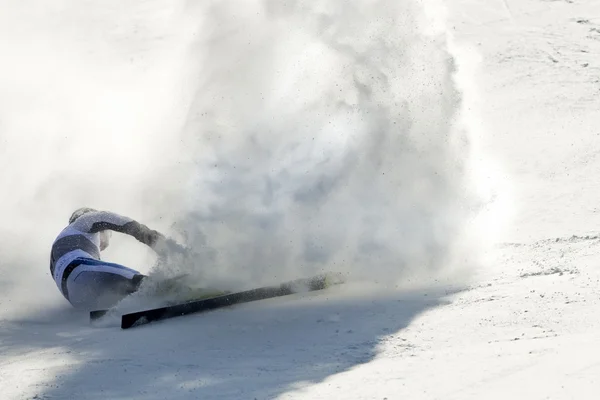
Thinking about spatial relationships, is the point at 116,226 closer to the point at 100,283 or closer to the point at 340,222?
the point at 100,283

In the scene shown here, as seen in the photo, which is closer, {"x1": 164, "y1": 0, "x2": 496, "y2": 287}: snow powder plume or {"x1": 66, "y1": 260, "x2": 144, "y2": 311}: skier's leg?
{"x1": 164, "y1": 0, "x2": 496, "y2": 287}: snow powder plume

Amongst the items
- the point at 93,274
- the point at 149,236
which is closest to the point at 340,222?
the point at 149,236

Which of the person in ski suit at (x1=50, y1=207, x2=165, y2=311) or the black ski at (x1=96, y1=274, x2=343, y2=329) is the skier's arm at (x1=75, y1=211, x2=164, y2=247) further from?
the black ski at (x1=96, y1=274, x2=343, y2=329)

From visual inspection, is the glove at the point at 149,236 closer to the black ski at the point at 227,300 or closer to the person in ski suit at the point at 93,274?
the person in ski suit at the point at 93,274

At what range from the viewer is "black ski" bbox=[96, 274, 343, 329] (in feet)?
24.6

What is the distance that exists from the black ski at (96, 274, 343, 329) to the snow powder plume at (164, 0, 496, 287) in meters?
0.16

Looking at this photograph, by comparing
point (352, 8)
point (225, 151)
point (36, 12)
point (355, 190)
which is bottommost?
point (355, 190)

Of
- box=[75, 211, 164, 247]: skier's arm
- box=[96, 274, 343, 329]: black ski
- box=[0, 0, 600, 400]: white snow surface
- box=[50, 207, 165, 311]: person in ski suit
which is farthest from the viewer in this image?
box=[75, 211, 164, 247]: skier's arm

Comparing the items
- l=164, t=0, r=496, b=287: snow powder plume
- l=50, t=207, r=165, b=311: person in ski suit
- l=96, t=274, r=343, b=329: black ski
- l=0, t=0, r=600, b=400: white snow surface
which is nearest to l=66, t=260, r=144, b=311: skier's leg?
l=50, t=207, r=165, b=311: person in ski suit

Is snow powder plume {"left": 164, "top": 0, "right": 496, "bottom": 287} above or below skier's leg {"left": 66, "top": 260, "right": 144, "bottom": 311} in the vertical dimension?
above

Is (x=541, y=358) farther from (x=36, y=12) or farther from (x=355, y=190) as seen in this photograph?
(x=36, y=12)

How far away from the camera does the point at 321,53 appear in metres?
9.17

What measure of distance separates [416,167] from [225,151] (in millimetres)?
1716

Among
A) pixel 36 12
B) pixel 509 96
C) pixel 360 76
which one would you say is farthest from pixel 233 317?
pixel 36 12
